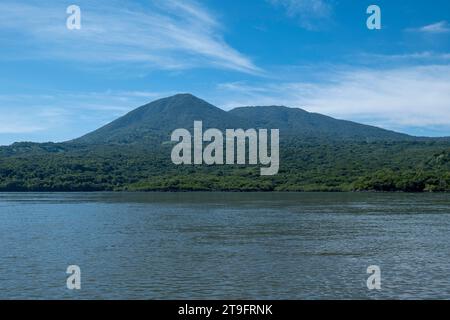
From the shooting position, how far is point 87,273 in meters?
32.0

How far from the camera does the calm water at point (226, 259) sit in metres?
27.1

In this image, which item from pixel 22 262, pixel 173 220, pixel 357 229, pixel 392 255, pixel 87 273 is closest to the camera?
pixel 87 273

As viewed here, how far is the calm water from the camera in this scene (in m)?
27.1

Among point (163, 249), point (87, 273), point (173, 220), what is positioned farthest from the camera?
point (173, 220)

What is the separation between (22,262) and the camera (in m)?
35.7

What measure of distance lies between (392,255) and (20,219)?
51.0m

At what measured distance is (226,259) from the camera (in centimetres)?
3662

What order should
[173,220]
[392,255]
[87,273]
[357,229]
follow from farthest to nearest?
[173,220]
[357,229]
[392,255]
[87,273]
